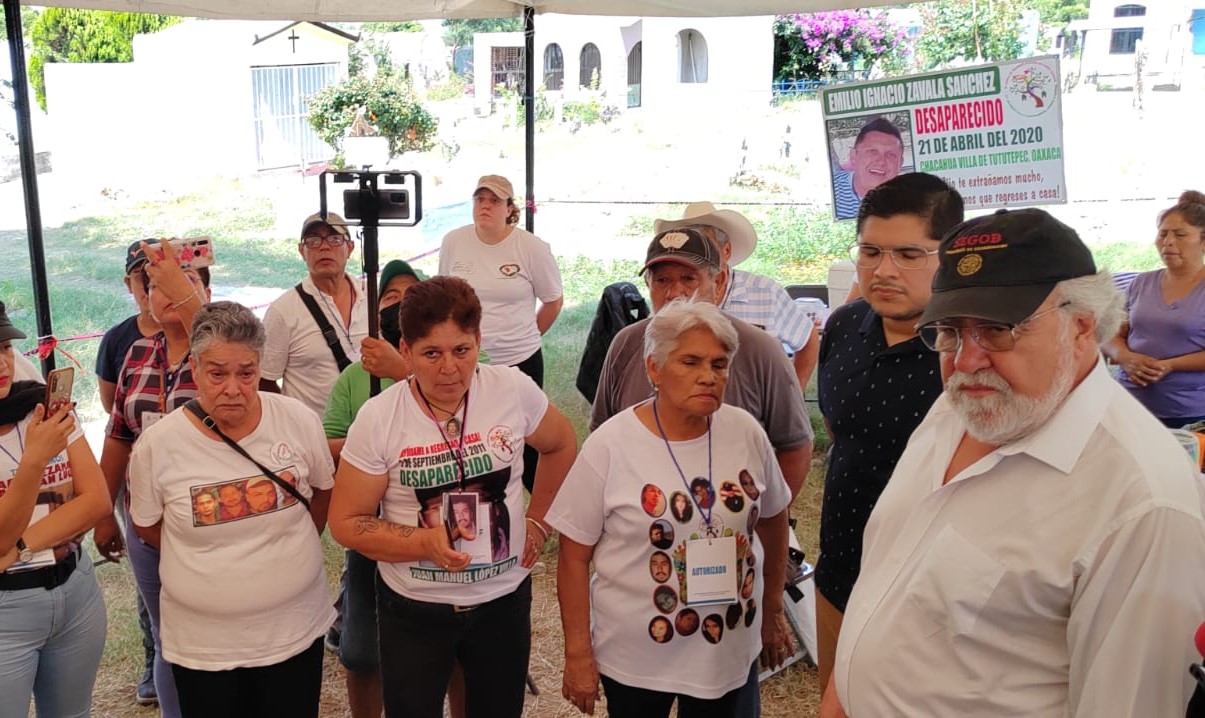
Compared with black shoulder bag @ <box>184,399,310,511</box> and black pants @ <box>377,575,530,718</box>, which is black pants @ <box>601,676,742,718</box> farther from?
black shoulder bag @ <box>184,399,310,511</box>

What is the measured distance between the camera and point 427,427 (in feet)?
7.89

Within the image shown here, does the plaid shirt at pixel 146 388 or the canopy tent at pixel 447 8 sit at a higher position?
the canopy tent at pixel 447 8

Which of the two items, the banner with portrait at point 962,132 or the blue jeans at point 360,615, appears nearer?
the blue jeans at point 360,615

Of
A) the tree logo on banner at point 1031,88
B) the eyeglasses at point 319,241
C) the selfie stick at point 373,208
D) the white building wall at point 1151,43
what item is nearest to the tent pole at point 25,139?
the eyeglasses at point 319,241

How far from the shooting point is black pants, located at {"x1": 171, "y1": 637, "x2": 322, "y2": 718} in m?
2.43

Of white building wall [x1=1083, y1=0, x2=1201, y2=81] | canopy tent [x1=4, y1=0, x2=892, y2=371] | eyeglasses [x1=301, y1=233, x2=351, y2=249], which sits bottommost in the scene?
eyeglasses [x1=301, y1=233, x2=351, y2=249]

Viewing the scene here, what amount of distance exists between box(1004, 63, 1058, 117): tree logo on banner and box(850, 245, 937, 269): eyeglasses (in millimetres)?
4103

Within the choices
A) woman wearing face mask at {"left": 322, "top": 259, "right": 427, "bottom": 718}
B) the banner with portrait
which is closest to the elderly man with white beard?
woman wearing face mask at {"left": 322, "top": 259, "right": 427, "bottom": 718}

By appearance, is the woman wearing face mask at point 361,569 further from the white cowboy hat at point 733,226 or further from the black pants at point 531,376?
the black pants at point 531,376

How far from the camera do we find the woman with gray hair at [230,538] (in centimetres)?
240

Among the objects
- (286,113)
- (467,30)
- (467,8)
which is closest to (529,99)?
(467,8)

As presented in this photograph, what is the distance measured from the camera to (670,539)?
219cm

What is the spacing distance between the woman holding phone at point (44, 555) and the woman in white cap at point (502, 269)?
8.22 feet

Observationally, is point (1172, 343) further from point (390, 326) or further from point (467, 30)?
point (467, 30)
